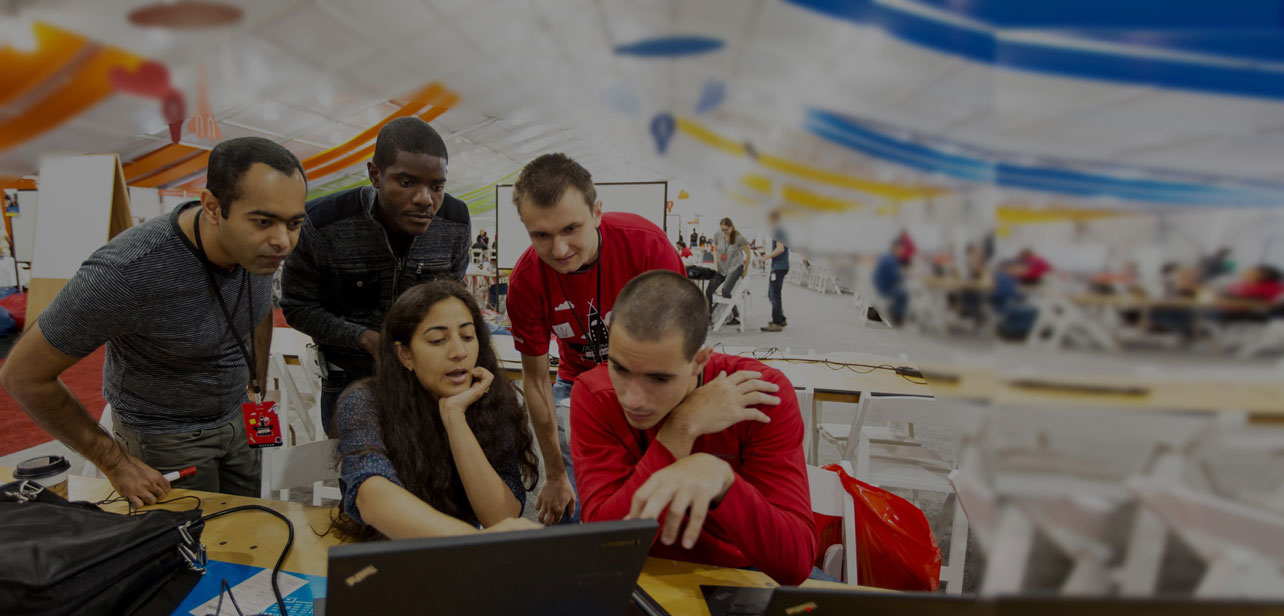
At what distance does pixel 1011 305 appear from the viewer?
0.73 ft

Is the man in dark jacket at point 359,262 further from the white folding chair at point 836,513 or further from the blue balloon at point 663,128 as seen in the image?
the blue balloon at point 663,128

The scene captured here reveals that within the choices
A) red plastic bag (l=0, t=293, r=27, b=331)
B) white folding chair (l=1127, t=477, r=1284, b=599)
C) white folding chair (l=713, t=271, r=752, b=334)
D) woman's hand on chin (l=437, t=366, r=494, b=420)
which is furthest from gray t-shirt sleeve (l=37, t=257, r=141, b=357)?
white folding chair (l=713, t=271, r=752, b=334)

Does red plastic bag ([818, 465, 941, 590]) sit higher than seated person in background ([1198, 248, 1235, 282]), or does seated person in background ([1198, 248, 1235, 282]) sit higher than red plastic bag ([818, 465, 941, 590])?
seated person in background ([1198, 248, 1235, 282])

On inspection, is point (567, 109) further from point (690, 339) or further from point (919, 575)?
point (919, 575)

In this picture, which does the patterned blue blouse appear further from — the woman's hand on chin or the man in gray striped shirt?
the man in gray striped shirt

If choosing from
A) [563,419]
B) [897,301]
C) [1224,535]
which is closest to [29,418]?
[563,419]

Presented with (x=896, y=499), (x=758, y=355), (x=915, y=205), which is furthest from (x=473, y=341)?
(x=758, y=355)

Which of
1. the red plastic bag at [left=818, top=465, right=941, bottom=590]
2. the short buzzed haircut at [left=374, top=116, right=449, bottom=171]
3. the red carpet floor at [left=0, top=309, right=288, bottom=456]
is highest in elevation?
the short buzzed haircut at [left=374, top=116, right=449, bottom=171]

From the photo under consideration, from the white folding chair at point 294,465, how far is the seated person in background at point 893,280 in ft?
5.48

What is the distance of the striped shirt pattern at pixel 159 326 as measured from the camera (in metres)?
1.40

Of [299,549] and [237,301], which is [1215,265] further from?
[237,301]

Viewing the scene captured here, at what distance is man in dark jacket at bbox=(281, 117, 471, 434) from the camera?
1888mm

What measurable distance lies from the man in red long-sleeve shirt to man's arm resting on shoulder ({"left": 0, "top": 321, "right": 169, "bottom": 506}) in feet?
3.41

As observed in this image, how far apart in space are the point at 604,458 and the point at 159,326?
115 cm
